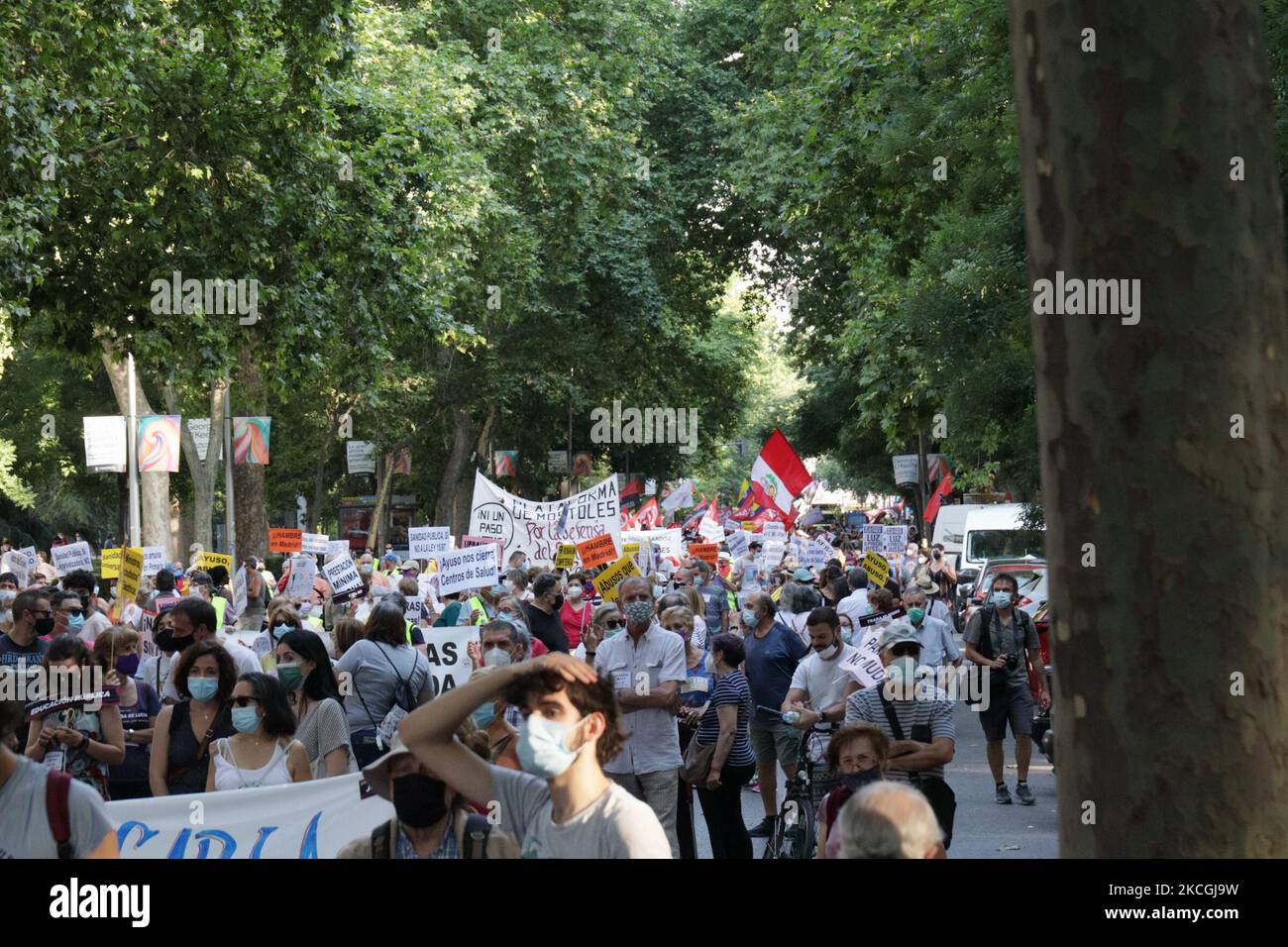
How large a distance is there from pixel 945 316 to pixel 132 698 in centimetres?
915

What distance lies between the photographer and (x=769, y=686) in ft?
39.2

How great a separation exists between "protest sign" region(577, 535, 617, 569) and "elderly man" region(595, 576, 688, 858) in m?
11.6

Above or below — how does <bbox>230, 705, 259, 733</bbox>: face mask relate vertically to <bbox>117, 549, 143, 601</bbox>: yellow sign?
below

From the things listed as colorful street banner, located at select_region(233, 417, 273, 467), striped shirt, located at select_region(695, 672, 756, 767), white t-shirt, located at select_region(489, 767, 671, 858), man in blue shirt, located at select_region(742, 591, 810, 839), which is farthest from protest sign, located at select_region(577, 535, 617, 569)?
white t-shirt, located at select_region(489, 767, 671, 858)

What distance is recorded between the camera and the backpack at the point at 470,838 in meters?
4.39

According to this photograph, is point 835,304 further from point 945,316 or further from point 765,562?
point 945,316

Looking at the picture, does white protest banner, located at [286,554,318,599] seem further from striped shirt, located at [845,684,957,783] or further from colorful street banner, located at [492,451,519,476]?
colorful street banner, located at [492,451,519,476]

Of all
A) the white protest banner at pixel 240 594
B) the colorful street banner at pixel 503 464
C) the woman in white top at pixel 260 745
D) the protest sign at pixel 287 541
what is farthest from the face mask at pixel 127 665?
the colorful street banner at pixel 503 464

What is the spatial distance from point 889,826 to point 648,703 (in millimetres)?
5654

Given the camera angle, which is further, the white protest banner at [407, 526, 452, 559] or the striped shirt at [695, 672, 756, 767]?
the white protest banner at [407, 526, 452, 559]

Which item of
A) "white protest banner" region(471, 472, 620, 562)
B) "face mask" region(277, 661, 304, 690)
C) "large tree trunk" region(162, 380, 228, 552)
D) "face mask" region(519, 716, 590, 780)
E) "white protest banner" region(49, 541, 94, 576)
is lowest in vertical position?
"face mask" region(277, 661, 304, 690)

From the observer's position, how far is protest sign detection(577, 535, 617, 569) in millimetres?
21453

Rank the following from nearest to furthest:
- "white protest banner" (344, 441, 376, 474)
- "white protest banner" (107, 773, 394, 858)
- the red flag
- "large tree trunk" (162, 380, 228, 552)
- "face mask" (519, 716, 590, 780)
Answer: "face mask" (519, 716, 590, 780)
"white protest banner" (107, 773, 394, 858)
"large tree trunk" (162, 380, 228, 552)
the red flag
"white protest banner" (344, 441, 376, 474)
